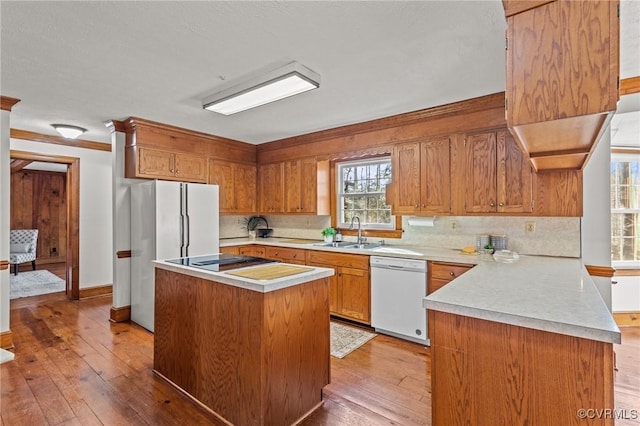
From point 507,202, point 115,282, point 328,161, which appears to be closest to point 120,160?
point 115,282

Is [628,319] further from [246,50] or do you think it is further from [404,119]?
[246,50]

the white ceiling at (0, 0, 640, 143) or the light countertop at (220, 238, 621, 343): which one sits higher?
the white ceiling at (0, 0, 640, 143)

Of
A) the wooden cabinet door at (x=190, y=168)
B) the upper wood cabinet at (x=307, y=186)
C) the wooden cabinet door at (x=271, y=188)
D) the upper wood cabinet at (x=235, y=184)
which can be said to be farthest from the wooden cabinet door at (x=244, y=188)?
the upper wood cabinet at (x=307, y=186)

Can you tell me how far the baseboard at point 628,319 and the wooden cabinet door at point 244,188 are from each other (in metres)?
5.05

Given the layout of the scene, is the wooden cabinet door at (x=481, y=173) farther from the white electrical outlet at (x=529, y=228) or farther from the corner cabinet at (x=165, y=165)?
the corner cabinet at (x=165, y=165)

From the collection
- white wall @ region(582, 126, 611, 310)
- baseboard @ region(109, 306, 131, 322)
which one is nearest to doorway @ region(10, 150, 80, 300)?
baseboard @ region(109, 306, 131, 322)

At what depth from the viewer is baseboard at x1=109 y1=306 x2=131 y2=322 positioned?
12.9 ft

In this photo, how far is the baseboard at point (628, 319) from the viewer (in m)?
3.80

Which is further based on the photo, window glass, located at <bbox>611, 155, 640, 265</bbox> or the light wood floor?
window glass, located at <bbox>611, 155, 640, 265</bbox>

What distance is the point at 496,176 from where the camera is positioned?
10.0 feet

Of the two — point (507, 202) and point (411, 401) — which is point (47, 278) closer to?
point (411, 401)

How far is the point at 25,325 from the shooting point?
12.4ft

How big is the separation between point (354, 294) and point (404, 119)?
208cm

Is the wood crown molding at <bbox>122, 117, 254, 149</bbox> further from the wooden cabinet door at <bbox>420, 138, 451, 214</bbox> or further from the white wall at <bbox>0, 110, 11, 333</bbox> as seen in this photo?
the wooden cabinet door at <bbox>420, 138, 451, 214</bbox>
